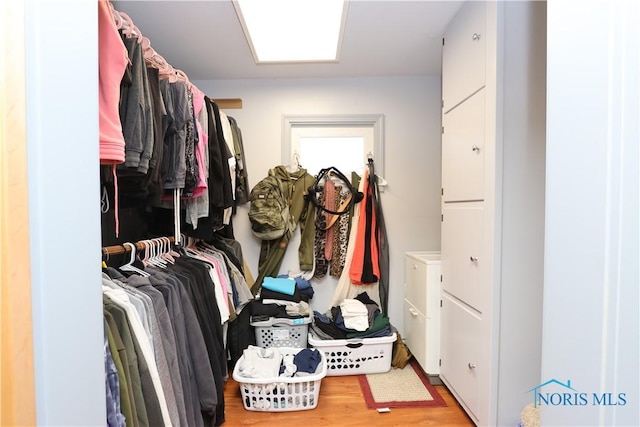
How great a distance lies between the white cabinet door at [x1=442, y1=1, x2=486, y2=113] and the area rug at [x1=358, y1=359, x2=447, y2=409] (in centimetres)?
176

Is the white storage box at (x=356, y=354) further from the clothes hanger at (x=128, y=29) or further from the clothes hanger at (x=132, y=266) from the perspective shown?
the clothes hanger at (x=128, y=29)

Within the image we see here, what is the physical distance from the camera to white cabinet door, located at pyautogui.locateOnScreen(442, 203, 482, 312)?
1.50 meters

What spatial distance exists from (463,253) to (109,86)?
169 centimetres

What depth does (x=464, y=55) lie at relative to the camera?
1.64m

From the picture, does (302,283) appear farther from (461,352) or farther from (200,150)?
(200,150)

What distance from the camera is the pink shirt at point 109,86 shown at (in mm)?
868

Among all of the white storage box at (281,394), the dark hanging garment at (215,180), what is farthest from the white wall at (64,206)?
the white storage box at (281,394)

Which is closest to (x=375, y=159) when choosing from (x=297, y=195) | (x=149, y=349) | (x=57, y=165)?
(x=297, y=195)

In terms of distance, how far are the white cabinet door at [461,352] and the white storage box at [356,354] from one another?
387 mm

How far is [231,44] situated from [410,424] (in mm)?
2551

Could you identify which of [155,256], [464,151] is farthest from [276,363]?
[464,151]

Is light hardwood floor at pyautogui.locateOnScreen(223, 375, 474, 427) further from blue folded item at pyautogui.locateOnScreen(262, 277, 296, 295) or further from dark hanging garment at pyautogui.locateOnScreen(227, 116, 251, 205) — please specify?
dark hanging garment at pyautogui.locateOnScreen(227, 116, 251, 205)

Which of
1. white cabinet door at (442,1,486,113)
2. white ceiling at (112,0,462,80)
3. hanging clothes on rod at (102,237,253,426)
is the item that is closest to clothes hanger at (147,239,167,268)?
hanging clothes on rod at (102,237,253,426)

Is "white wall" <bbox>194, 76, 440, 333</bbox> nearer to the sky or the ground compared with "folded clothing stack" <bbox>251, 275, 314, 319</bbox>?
nearer to the sky
